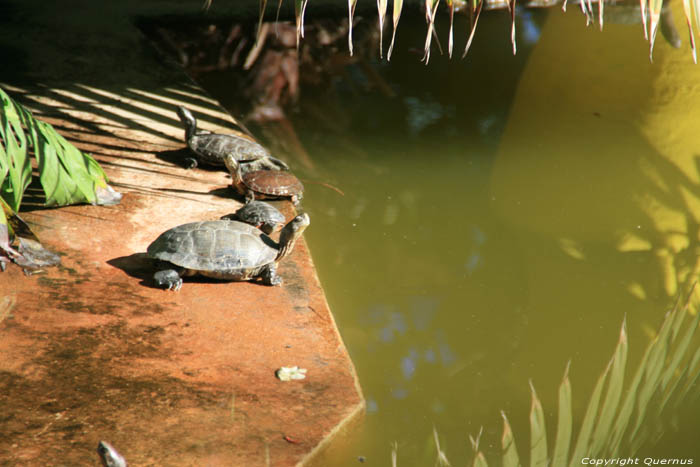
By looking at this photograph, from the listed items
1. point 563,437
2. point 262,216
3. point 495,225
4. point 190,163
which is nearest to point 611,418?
point 563,437

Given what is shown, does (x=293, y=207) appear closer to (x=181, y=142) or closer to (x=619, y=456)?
(x=181, y=142)

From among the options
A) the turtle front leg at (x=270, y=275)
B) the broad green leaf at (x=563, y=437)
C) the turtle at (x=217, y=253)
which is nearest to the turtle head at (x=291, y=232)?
the turtle at (x=217, y=253)

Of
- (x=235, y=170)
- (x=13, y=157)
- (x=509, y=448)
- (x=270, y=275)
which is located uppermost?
(x=509, y=448)

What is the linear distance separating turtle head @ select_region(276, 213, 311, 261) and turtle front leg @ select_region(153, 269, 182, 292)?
61 centimetres

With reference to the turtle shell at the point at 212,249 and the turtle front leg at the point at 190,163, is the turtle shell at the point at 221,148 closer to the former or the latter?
the turtle front leg at the point at 190,163

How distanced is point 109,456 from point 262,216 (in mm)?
2242

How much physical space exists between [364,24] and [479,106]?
7.92 feet

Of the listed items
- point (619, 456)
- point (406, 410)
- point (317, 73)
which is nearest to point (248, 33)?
point (317, 73)

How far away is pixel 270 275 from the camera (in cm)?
398

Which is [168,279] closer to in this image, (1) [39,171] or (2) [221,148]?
(1) [39,171]

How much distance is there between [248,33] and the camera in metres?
8.30

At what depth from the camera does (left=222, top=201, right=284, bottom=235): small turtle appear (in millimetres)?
4492

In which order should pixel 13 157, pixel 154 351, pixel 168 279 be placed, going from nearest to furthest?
pixel 154 351 → pixel 168 279 → pixel 13 157

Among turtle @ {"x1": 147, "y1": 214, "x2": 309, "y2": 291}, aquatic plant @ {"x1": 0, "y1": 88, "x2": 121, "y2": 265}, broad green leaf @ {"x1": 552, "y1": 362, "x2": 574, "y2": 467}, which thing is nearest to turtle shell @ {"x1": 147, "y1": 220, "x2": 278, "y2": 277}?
turtle @ {"x1": 147, "y1": 214, "x2": 309, "y2": 291}
